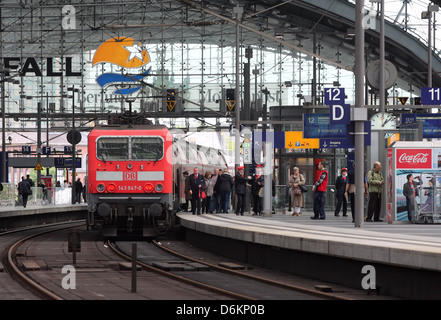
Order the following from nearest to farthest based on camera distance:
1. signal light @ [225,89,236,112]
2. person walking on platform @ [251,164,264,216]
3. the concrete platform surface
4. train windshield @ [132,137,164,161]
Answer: the concrete platform surface
train windshield @ [132,137,164,161]
person walking on platform @ [251,164,264,216]
signal light @ [225,89,236,112]

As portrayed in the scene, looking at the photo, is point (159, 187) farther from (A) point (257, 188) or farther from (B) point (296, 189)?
(A) point (257, 188)

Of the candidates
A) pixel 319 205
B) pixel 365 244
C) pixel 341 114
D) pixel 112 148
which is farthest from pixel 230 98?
pixel 365 244

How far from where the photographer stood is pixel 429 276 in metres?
12.7

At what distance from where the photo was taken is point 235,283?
1567cm

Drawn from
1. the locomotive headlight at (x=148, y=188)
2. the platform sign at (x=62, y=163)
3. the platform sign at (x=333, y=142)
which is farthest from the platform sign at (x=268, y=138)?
the platform sign at (x=62, y=163)

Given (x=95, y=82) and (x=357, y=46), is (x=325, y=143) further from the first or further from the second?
(x=95, y=82)

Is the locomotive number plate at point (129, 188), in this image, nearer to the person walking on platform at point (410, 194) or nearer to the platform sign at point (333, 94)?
the platform sign at point (333, 94)

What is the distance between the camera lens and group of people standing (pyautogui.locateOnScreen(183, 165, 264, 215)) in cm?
3125

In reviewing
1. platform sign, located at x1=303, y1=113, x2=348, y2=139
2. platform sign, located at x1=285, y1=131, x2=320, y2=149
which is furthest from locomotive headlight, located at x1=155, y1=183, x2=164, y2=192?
platform sign, located at x1=285, y1=131, x2=320, y2=149

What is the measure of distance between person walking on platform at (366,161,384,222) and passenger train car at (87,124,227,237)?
17.8 feet

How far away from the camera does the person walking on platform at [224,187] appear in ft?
106

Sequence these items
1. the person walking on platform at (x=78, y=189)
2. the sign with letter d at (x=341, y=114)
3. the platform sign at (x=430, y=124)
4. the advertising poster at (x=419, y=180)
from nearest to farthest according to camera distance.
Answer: the sign with letter d at (x=341, y=114) < the advertising poster at (x=419, y=180) < the platform sign at (x=430, y=124) < the person walking on platform at (x=78, y=189)

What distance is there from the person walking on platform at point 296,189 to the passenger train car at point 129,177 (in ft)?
17.3

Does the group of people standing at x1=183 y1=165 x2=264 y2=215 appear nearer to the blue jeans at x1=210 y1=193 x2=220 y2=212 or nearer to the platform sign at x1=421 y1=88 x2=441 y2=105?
the blue jeans at x1=210 y1=193 x2=220 y2=212
